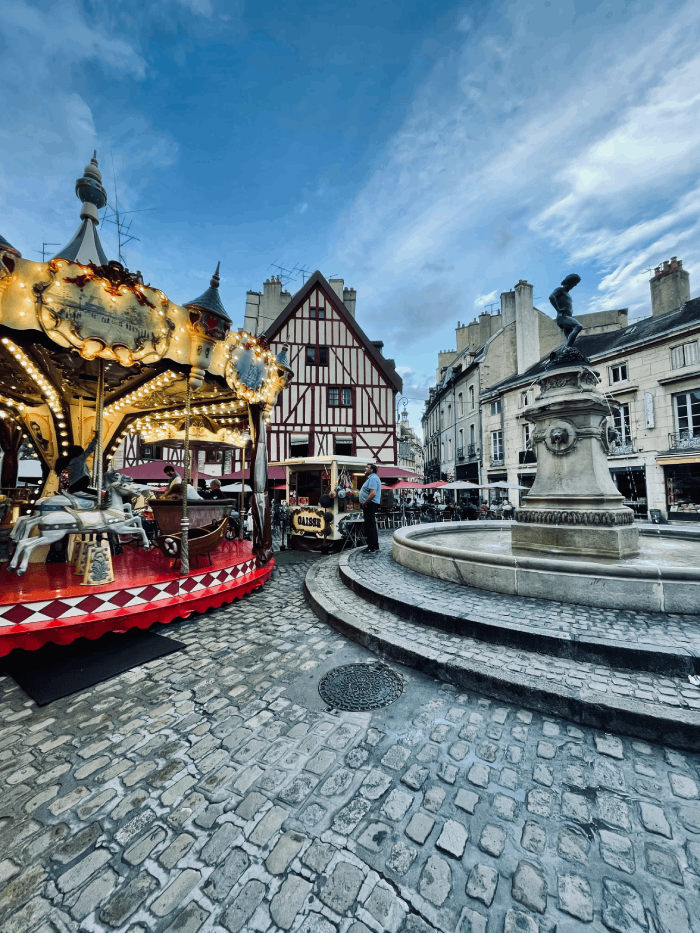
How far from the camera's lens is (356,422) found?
18.9 meters

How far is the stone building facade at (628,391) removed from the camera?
52.2 feet

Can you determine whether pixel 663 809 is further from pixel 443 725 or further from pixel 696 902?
pixel 443 725

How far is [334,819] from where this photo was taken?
5.66 ft

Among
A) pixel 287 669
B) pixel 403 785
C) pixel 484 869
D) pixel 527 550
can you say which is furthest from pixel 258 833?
pixel 527 550

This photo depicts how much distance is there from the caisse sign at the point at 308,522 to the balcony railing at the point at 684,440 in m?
17.1

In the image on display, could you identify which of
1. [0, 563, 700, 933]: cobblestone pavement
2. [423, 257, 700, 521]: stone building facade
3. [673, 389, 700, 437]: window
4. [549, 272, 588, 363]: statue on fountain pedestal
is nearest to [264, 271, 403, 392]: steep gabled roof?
[423, 257, 700, 521]: stone building facade

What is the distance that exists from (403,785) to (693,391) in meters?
21.2

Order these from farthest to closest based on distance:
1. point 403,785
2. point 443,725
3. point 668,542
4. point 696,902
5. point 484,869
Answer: point 668,542, point 443,725, point 403,785, point 484,869, point 696,902

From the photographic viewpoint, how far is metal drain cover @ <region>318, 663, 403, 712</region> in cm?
267

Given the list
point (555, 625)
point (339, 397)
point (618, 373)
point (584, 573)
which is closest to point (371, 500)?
point (584, 573)

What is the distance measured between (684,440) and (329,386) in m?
17.0

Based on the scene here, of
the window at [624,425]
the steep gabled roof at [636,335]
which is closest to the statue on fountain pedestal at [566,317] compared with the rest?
the steep gabled roof at [636,335]

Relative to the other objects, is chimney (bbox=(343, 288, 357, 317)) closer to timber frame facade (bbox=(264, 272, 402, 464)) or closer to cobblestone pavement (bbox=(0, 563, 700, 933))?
timber frame facade (bbox=(264, 272, 402, 464))

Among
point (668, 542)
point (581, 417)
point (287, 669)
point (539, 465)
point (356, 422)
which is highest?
point (356, 422)
